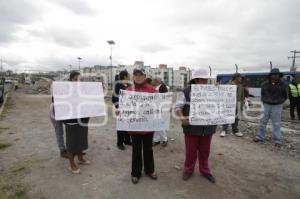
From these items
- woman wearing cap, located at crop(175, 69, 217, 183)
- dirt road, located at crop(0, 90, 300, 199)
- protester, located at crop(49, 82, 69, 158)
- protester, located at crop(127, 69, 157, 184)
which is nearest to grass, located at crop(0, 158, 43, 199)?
dirt road, located at crop(0, 90, 300, 199)

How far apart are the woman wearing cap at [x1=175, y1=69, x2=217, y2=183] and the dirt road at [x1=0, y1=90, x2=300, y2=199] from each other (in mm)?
178

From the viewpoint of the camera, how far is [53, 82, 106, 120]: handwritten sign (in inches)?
158

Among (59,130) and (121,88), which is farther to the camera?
(121,88)

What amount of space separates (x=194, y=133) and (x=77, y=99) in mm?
2046

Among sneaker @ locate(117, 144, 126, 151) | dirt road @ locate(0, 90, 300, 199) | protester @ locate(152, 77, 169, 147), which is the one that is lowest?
dirt road @ locate(0, 90, 300, 199)

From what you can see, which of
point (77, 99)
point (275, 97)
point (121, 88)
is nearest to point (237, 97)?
point (275, 97)

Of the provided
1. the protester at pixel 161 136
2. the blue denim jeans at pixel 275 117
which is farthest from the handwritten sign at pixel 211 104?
the blue denim jeans at pixel 275 117

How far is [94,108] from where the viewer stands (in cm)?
438

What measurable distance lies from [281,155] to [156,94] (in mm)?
3407

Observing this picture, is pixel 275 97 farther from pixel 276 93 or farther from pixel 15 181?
pixel 15 181

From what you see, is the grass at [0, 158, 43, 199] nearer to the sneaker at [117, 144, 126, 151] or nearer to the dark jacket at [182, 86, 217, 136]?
the sneaker at [117, 144, 126, 151]

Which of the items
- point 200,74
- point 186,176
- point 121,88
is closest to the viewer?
point 200,74

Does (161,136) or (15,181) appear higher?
(161,136)

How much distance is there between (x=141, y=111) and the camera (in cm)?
395
